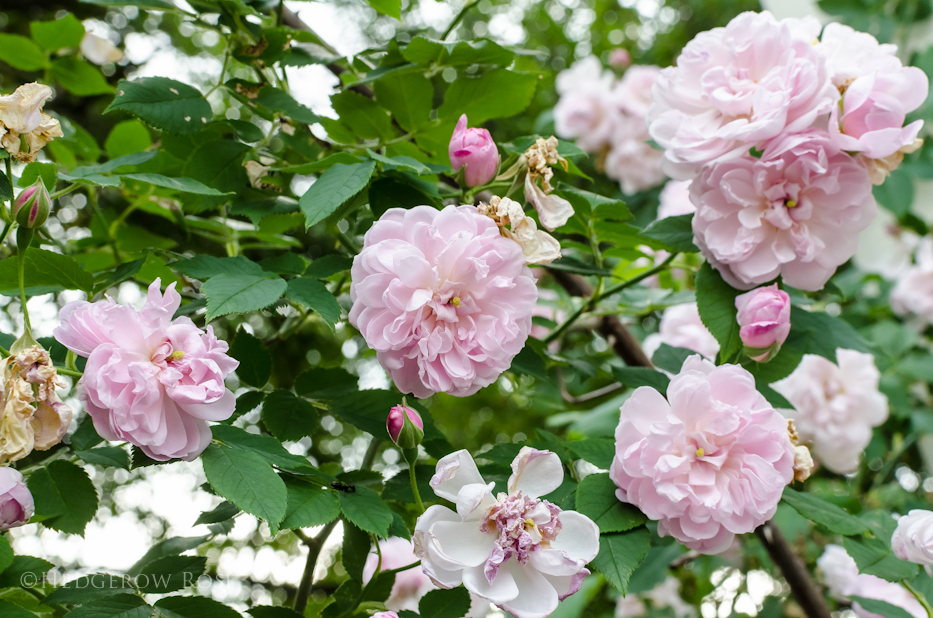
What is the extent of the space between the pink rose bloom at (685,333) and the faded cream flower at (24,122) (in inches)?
33.3

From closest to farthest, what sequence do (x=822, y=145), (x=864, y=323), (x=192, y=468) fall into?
(x=822, y=145)
(x=864, y=323)
(x=192, y=468)

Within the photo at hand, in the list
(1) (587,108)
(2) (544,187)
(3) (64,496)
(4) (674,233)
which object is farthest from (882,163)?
(1) (587,108)

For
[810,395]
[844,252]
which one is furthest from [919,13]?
[844,252]

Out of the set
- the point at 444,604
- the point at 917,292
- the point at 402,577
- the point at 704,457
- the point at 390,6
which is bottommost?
the point at 402,577

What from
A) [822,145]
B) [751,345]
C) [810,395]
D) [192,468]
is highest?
[822,145]

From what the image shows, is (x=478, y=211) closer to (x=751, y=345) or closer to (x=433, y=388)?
(x=433, y=388)

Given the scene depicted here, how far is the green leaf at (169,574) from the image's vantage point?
0.50m

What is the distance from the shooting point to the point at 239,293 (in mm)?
472

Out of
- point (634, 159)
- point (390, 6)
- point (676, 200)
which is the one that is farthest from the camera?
point (634, 159)

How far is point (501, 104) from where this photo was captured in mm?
651

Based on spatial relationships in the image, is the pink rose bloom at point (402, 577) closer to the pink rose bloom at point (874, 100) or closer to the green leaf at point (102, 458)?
the green leaf at point (102, 458)

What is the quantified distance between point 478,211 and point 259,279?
169mm

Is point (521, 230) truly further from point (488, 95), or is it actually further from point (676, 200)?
point (676, 200)

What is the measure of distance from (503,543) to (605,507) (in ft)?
0.38
